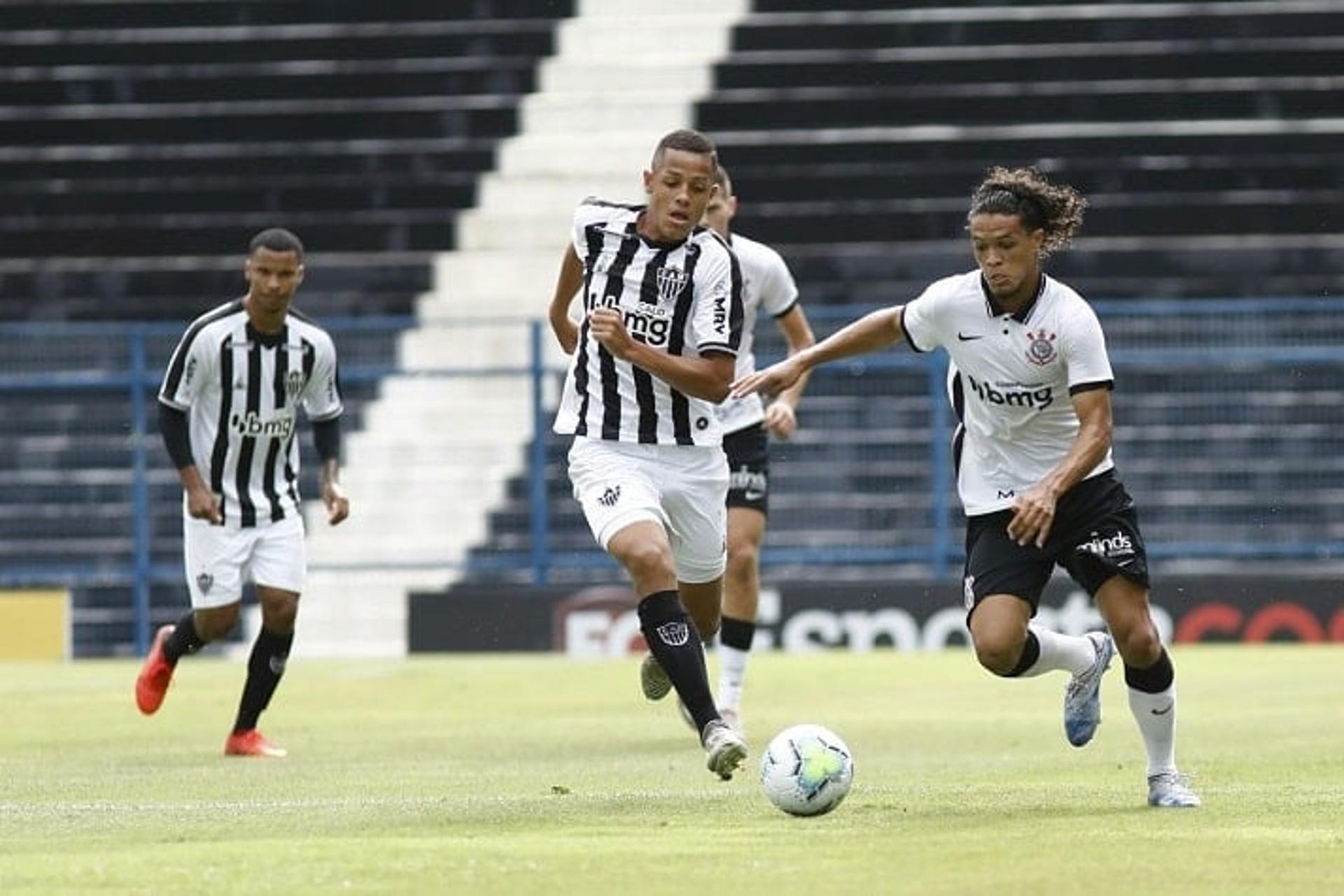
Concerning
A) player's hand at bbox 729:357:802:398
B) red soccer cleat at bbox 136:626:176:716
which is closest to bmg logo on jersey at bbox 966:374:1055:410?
player's hand at bbox 729:357:802:398

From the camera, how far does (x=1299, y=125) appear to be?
885 inches

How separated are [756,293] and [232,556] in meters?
2.37

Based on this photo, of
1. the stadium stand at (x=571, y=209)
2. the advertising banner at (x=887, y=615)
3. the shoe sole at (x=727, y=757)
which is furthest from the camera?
the stadium stand at (x=571, y=209)

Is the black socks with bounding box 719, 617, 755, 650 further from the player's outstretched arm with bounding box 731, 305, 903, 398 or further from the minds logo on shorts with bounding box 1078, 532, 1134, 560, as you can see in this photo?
the minds logo on shorts with bounding box 1078, 532, 1134, 560

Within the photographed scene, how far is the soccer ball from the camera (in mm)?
7465

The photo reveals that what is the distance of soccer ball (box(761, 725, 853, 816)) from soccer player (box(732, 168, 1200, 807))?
2.35 feet

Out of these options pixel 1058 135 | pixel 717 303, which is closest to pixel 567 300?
pixel 717 303

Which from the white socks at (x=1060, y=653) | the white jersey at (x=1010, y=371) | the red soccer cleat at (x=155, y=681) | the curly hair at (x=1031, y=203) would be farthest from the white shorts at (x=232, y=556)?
the curly hair at (x=1031, y=203)

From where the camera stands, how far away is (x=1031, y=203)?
787 cm

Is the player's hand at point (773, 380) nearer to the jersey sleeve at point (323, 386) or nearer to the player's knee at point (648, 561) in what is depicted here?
the player's knee at point (648, 561)

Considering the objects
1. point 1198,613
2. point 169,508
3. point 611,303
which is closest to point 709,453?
point 611,303

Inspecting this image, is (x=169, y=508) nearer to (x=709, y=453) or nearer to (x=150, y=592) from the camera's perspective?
(x=150, y=592)

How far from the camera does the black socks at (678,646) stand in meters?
8.15

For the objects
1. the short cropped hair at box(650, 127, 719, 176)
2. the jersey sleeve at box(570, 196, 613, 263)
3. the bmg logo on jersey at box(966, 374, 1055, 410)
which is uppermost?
the short cropped hair at box(650, 127, 719, 176)
